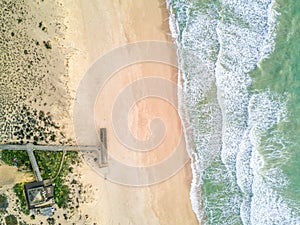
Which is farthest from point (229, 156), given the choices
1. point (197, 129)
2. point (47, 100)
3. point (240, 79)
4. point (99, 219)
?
point (47, 100)

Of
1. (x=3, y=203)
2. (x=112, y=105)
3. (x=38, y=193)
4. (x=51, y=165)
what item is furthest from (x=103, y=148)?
(x=3, y=203)

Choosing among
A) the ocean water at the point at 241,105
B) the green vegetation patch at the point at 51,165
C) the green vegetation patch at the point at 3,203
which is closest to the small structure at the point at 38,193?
A: the green vegetation patch at the point at 51,165

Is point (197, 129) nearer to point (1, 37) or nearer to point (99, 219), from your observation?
point (99, 219)

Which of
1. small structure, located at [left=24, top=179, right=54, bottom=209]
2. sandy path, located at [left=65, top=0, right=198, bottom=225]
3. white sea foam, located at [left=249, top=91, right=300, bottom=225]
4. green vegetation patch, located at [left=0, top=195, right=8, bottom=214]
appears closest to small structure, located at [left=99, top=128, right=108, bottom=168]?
sandy path, located at [left=65, top=0, right=198, bottom=225]

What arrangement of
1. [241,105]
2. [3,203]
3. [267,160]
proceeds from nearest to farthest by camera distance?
[267,160], [241,105], [3,203]

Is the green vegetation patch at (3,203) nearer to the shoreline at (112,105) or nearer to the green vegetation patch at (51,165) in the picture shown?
the shoreline at (112,105)

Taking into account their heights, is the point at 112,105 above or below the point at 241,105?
above

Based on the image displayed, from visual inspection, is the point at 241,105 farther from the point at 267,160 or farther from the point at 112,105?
the point at 112,105
